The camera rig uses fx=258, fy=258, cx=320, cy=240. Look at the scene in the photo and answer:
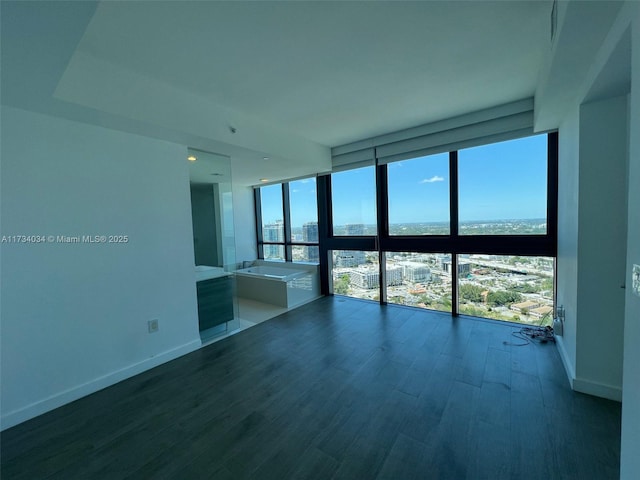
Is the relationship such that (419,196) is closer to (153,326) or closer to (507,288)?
(507,288)

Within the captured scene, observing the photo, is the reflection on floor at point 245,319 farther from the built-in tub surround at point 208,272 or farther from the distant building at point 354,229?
the distant building at point 354,229

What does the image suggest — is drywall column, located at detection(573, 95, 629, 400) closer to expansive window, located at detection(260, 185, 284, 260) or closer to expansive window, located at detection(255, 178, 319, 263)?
expansive window, located at detection(255, 178, 319, 263)

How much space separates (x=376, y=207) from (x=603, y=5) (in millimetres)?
3148

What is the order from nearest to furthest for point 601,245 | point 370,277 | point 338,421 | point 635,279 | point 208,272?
point 635,279 < point 338,421 < point 601,245 < point 208,272 < point 370,277

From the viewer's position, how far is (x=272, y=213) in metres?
5.88

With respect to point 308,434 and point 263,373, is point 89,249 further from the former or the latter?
point 308,434

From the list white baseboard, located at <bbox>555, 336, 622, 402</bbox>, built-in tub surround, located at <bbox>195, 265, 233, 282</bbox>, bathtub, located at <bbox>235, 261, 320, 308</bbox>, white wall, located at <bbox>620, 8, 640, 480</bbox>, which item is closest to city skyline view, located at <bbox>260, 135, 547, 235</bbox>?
bathtub, located at <bbox>235, 261, 320, 308</bbox>

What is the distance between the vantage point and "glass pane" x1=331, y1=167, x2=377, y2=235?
4.35 meters

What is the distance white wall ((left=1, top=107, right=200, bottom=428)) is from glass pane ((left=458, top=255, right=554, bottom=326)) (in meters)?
3.69

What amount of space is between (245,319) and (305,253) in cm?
196

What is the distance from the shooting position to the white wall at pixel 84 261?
1.90 meters

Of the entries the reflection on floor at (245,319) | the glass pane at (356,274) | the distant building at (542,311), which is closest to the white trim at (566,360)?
the distant building at (542,311)

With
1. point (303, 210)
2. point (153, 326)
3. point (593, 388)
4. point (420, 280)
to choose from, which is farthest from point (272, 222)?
point (593, 388)

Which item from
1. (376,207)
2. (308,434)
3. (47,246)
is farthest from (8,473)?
(376,207)
